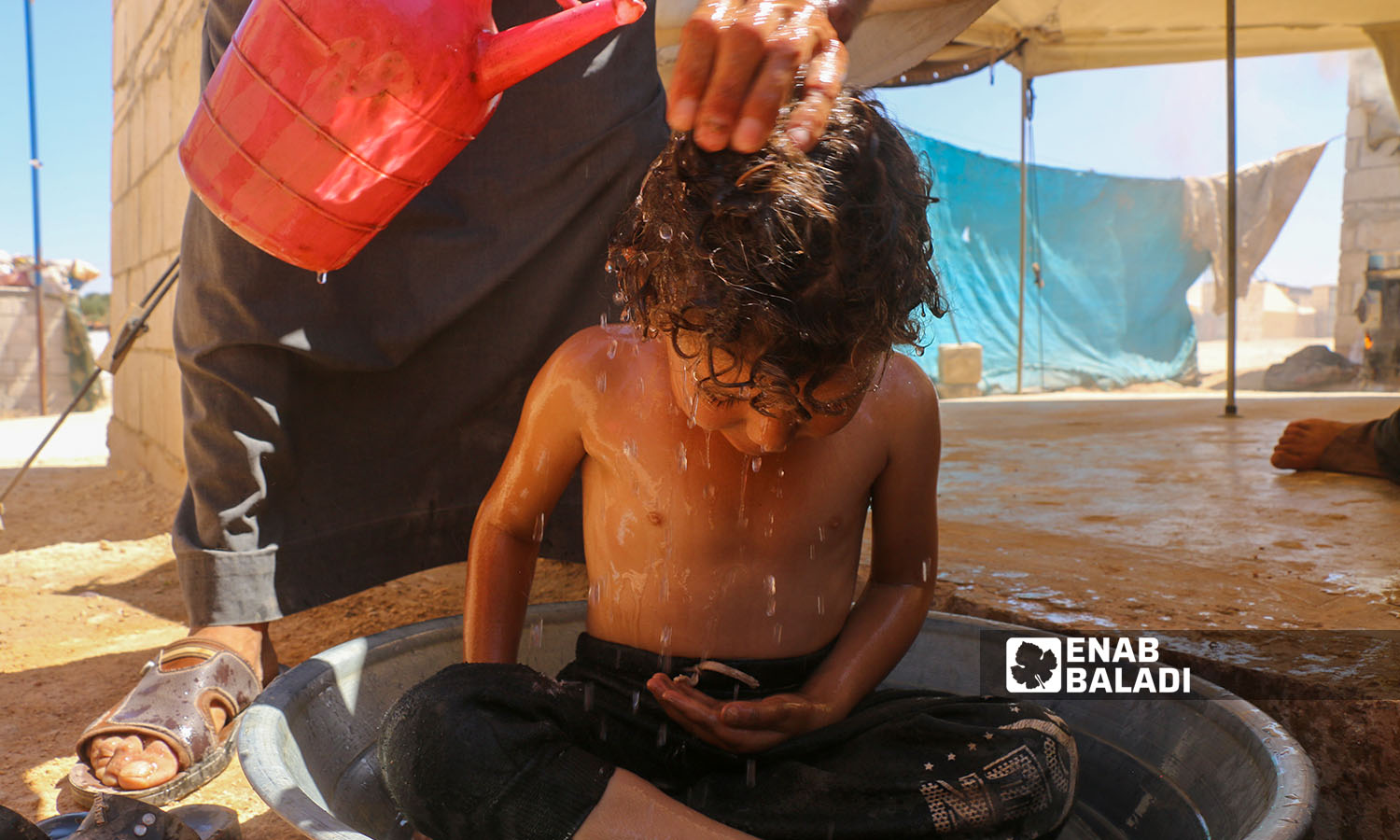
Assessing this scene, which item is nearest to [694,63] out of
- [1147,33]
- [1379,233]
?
[1147,33]

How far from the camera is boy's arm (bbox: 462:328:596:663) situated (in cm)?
120

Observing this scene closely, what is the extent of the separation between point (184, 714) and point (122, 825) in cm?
36

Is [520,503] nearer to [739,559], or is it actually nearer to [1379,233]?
[739,559]

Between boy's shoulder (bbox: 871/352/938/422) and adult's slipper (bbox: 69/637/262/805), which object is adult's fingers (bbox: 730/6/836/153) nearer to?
boy's shoulder (bbox: 871/352/938/422)

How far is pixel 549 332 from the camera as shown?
177 cm

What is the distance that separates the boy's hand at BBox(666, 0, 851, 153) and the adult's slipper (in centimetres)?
116

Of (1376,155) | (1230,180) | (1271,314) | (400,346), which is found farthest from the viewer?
(1271,314)

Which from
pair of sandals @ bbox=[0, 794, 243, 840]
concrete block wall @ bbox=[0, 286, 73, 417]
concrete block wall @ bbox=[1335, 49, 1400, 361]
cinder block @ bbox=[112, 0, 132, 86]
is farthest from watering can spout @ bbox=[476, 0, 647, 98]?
concrete block wall @ bbox=[0, 286, 73, 417]

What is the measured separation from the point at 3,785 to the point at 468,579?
0.77 meters

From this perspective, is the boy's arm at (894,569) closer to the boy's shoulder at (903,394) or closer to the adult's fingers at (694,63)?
the boy's shoulder at (903,394)

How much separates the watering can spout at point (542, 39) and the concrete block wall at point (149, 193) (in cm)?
253

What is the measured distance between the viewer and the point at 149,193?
13.1 feet

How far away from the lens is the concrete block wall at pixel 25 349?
36.0 ft

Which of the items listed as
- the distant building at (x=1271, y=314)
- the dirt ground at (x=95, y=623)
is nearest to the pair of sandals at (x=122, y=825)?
the dirt ground at (x=95, y=623)
